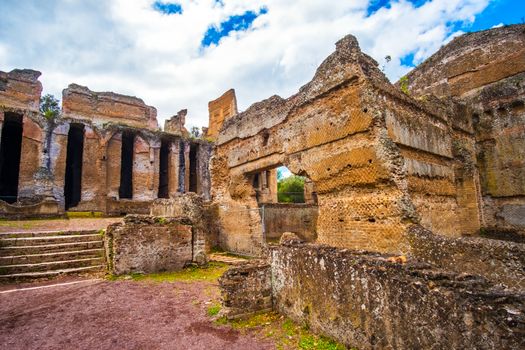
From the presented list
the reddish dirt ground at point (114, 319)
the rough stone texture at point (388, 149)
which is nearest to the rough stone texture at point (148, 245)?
the reddish dirt ground at point (114, 319)

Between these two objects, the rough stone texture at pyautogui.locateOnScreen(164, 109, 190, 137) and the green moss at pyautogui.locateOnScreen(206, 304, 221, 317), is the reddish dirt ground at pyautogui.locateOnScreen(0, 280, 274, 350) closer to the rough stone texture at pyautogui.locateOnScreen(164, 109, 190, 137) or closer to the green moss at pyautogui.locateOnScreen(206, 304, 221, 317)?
the green moss at pyautogui.locateOnScreen(206, 304, 221, 317)

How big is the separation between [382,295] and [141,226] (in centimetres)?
736

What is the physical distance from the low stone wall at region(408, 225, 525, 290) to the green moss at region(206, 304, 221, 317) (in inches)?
156

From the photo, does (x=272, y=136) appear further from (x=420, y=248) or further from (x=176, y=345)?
(x=176, y=345)

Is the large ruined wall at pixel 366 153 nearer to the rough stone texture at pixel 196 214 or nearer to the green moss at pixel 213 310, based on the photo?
the rough stone texture at pixel 196 214

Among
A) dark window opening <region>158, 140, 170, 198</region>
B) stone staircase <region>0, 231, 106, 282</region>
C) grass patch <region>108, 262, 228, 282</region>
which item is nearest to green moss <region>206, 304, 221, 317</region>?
grass patch <region>108, 262, 228, 282</region>

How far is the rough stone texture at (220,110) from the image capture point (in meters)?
29.2

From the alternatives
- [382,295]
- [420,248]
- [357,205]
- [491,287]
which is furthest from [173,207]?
[491,287]

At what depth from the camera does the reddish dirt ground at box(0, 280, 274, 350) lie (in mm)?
4145

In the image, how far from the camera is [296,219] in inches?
755

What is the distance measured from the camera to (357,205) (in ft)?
26.6

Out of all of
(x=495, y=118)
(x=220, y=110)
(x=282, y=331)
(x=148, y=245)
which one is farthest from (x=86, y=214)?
(x=495, y=118)

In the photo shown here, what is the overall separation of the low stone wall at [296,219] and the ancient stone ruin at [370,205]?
0.09 meters

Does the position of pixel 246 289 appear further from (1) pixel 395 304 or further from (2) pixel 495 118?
(2) pixel 495 118
